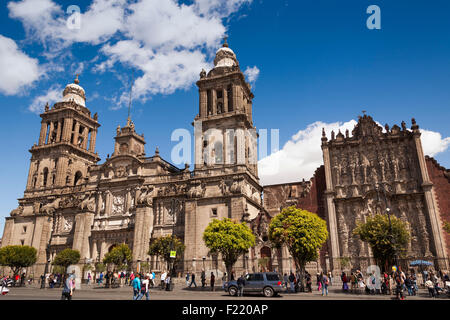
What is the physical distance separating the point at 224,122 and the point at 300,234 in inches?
986

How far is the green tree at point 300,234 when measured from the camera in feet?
95.1

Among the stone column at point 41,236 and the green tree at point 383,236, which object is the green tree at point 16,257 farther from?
the green tree at point 383,236

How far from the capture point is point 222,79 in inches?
2076

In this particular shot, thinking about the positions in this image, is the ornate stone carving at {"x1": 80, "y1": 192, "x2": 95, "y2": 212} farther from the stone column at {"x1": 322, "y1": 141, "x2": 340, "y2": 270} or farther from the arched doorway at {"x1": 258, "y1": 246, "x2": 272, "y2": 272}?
the stone column at {"x1": 322, "y1": 141, "x2": 340, "y2": 270}

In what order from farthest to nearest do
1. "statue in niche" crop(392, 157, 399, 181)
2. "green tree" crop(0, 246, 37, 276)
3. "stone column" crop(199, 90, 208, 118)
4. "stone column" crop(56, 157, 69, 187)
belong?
"stone column" crop(56, 157, 69, 187)
"stone column" crop(199, 90, 208, 118)
"green tree" crop(0, 246, 37, 276)
"statue in niche" crop(392, 157, 399, 181)

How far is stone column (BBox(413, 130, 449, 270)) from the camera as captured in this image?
34625 millimetres

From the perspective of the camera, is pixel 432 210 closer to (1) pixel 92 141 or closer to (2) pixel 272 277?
(2) pixel 272 277

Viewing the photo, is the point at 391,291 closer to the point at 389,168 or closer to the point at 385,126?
the point at 389,168

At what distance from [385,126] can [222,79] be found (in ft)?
80.0

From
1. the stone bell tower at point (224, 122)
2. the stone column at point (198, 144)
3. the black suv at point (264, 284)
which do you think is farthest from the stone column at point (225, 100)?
the black suv at point (264, 284)

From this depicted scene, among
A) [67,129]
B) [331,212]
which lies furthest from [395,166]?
[67,129]

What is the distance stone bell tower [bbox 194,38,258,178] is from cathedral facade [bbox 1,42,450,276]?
163mm

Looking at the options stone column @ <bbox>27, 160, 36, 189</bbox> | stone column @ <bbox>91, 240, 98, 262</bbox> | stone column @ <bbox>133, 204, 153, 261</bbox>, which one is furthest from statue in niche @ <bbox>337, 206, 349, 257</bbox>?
stone column @ <bbox>27, 160, 36, 189</bbox>
